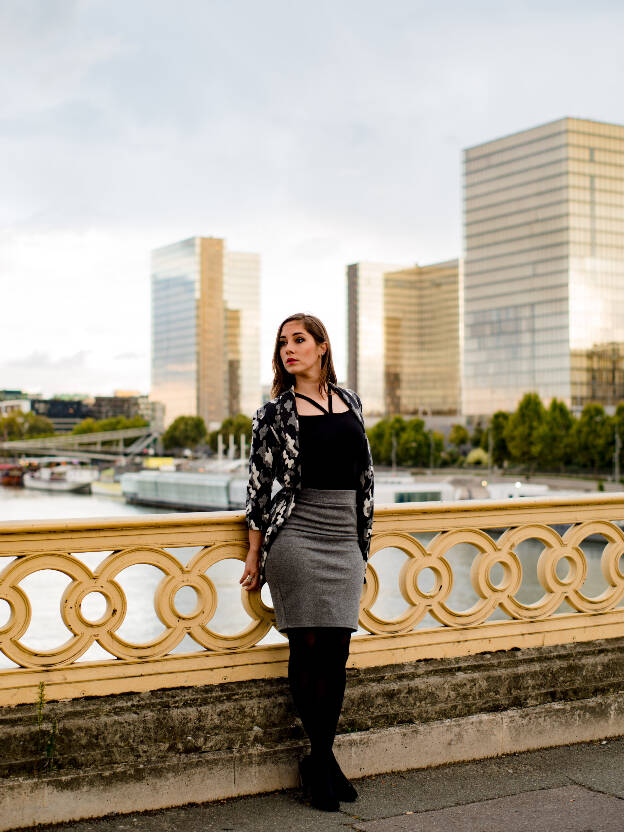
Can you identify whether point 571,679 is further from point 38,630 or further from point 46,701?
point 38,630

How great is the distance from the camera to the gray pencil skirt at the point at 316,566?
3.53 metres

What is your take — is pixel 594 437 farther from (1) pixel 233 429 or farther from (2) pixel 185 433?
(2) pixel 185 433

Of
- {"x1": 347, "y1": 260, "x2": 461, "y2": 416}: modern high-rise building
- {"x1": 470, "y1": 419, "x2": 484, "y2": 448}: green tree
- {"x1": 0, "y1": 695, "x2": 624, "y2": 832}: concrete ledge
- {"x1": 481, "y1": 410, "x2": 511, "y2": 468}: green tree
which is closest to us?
{"x1": 0, "y1": 695, "x2": 624, "y2": 832}: concrete ledge

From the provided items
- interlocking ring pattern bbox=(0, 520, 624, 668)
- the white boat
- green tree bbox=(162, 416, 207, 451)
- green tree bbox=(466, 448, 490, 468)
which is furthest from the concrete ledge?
green tree bbox=(162, 416, 207, 451)

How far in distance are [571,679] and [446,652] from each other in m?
0.62

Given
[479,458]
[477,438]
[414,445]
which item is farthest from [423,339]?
[479,458]

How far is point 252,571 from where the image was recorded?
3.63 meters

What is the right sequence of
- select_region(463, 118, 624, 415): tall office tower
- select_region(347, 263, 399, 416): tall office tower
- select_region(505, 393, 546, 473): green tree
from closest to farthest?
select_region(505, 393, 546, 473): green tree < select_region(463, 118, 624, 415): tall office tower < select_region(347, 263, 399, 416): tall office tower

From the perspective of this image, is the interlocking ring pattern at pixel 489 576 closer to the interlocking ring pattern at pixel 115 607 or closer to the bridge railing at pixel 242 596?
the bridge railing at pixel 242 596

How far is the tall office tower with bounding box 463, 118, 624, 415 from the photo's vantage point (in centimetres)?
13138


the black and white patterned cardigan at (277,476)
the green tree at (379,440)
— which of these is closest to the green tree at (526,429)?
the green tree at (379,440)

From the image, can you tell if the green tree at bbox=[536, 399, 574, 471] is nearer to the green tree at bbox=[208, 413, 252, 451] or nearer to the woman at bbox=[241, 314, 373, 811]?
the green tree at bbox=[208, 413, 252, 451]

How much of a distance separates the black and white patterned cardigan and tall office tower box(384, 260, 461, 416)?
17213cm

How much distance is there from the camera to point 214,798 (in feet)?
11.5
